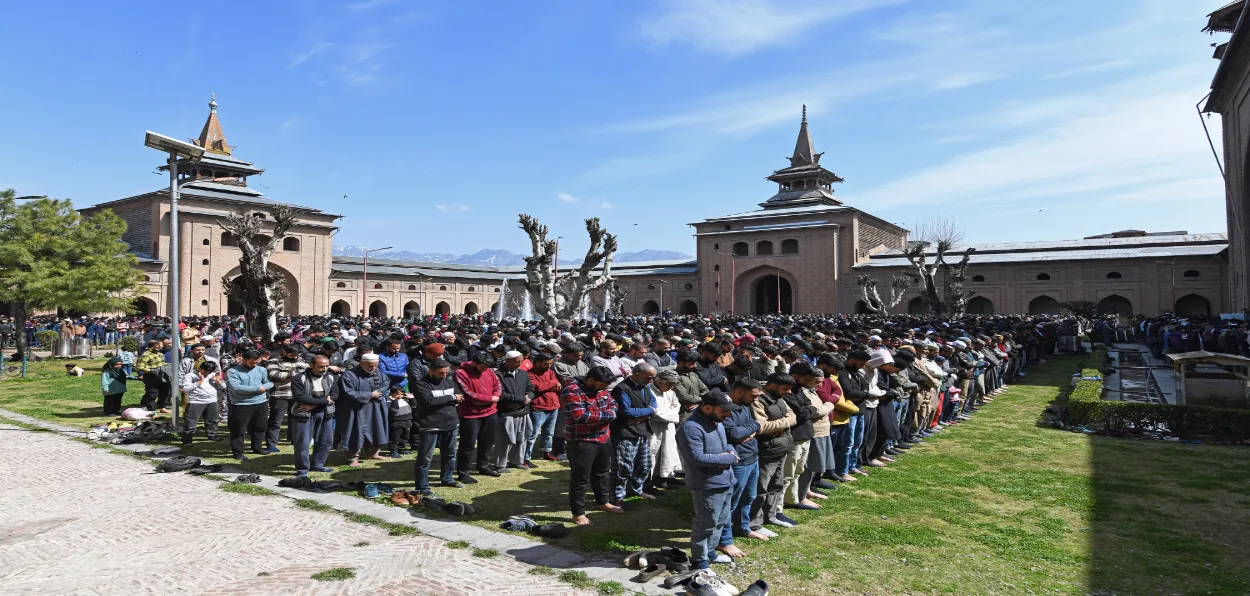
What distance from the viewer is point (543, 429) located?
392 inches

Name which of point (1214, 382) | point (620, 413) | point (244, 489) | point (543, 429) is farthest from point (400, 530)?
point (1214, 382)

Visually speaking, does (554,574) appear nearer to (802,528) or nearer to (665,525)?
(665,525)

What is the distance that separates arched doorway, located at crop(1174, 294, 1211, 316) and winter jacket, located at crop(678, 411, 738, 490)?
49208 mm

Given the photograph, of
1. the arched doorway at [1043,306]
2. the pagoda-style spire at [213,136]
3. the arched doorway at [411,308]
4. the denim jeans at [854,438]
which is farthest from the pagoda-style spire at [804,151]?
the denim jeans at [854,438]

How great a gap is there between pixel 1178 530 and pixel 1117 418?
603 centimetres

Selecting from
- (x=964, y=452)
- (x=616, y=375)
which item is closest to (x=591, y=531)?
(x=616, y=375)

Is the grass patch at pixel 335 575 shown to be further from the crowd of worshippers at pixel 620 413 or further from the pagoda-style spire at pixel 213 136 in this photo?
the pagoda-style spire at pixel 213 136

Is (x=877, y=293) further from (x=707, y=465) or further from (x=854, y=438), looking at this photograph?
(x=707, y=465)

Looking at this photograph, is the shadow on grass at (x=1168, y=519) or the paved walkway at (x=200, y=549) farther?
the shadow on grass at (x=1168, y=519)

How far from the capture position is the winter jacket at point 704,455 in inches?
203

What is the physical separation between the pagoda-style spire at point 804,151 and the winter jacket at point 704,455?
57.9 m

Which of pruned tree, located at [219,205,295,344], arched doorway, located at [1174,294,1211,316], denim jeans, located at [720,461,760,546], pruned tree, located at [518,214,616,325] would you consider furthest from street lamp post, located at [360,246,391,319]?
arched doorway, located at [1174,294,1211,316]

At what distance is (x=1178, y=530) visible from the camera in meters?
6.59

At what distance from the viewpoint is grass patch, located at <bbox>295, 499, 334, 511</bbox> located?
7106mm
